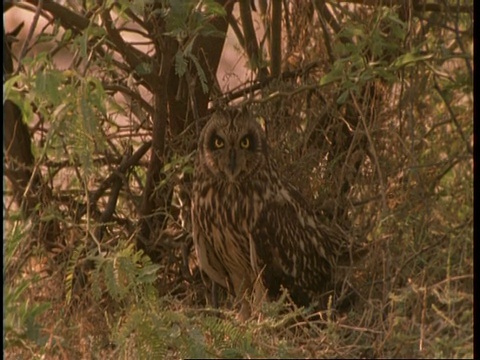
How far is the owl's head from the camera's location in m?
3.42

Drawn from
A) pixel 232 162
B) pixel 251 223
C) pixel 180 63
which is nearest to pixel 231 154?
pixel 232 162

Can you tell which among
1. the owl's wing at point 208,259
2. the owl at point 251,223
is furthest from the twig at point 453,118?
the owl's wing at point 208,259

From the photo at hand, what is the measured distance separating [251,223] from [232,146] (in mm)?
272

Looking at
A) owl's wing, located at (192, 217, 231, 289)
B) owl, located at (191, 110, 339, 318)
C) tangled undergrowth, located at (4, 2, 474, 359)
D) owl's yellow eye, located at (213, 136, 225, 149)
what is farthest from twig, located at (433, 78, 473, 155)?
owl's wing, located at (192, 217, 231, 289)

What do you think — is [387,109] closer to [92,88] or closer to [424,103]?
[424,103]

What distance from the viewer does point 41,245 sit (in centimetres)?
338

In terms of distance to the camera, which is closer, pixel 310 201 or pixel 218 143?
pixel 218 143

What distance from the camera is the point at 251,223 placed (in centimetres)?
350

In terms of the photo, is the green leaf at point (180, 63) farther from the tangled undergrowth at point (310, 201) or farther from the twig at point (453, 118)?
the twig at point (453, 118)

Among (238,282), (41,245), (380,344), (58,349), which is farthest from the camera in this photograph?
(238,282)

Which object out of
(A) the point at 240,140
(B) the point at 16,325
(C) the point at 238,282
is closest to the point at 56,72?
(B) the point at 16,325

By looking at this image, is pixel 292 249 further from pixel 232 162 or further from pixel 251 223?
pixel 232 162

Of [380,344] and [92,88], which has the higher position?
[92,88]
